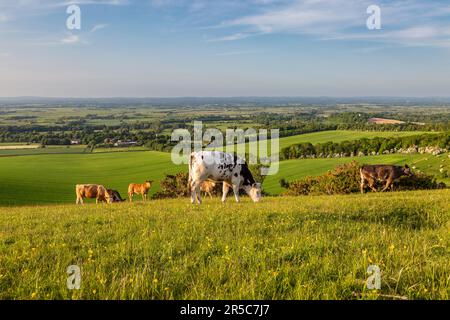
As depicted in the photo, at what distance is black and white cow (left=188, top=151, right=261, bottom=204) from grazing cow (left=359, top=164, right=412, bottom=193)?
41.3 ft

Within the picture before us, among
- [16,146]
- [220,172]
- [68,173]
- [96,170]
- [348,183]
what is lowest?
[68,173]

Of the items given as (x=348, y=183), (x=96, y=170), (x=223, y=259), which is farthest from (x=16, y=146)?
Result: (x=223, y=259)

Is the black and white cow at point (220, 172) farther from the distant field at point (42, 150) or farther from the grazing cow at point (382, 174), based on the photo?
the distant field at point (42, 150)

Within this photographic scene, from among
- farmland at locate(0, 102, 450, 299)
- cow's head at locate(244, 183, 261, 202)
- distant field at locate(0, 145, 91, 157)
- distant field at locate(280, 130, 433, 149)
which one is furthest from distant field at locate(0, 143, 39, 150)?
farmland at locate(0, 102, 450, 299)

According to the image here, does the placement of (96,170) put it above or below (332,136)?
below

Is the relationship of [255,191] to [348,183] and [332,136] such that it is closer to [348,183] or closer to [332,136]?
[348,183]

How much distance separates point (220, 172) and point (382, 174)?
15.6m

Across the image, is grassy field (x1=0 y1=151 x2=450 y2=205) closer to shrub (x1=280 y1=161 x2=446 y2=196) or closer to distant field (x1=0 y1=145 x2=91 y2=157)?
distant field (x1=0 y1=145 x2=91 y2=157)

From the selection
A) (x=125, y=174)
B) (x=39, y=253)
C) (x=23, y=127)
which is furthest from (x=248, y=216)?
(x=23, y=127)

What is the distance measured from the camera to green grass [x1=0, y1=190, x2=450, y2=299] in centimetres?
482

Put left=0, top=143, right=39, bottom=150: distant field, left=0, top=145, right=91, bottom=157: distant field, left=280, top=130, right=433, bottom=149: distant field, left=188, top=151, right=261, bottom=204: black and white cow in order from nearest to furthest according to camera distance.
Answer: left=188, top=151, right=261, bottom=204: black and white cow < left=0, top=145, right=91, bottom=157: distant field < left=280, top=130, right=433, bottom=149: distant field < left=0, top=143, right=39, bottom=150: distant field

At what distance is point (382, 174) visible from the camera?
27281 millimetres

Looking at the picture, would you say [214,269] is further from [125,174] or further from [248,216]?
[125,174]

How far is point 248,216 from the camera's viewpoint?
1018 centimetres
